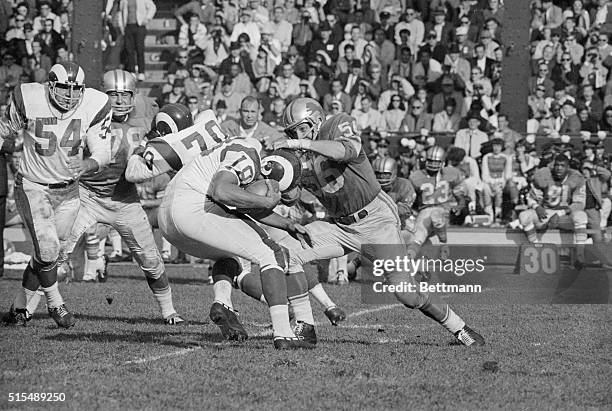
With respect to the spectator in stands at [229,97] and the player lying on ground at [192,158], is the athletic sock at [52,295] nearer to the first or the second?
the player lying on ground at [192,158]

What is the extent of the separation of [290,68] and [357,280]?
14.8ft

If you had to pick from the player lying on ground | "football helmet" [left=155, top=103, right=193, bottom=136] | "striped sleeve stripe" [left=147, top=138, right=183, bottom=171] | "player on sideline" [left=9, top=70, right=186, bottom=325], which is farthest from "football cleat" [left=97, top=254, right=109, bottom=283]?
"striped sleeve stripe" [left=147, top=138, right=183, bottom=171]

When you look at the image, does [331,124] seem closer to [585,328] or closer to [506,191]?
[585,328]

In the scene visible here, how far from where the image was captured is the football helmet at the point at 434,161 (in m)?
13.0

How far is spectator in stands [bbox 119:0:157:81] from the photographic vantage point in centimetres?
1722

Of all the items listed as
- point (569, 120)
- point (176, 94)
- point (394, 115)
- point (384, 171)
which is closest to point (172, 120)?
point (384, 171)

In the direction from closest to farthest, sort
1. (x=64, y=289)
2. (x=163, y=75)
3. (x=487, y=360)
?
(x=487, y=360), (x=64, y=289), (x=163, y=75)

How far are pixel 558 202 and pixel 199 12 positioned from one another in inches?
271

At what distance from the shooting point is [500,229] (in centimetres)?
1400

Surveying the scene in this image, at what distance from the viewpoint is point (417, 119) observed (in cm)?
1585

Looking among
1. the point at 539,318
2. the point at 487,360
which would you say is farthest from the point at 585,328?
the point at 487,360

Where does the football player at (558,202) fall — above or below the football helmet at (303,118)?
below

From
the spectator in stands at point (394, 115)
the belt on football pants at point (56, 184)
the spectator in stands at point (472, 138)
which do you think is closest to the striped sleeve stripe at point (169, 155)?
the belt on football pants at point (56, 184)

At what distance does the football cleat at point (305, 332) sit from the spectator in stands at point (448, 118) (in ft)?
28.5
